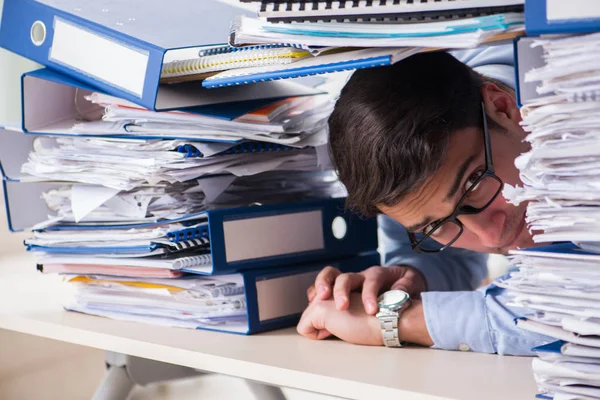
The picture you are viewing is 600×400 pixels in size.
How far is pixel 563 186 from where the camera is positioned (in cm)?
64

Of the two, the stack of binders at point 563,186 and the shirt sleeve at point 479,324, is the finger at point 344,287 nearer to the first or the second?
the shirt sleeve at point 479,324

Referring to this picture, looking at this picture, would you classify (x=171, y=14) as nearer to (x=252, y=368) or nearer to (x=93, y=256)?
(x=93, y=256)

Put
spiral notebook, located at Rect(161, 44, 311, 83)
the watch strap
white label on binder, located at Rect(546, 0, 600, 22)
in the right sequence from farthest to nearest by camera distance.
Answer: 1. the watch strap
2. spiral notebook, located at Rect(161, 44, 311, 83)
3. white label on binder, located at Rect(546, 0, 600, 22)

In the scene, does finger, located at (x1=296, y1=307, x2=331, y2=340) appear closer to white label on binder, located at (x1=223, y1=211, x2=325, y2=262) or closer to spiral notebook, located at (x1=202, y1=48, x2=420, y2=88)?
white label on binder, located at (x1=223, y1=211, x2=325, y2=262)

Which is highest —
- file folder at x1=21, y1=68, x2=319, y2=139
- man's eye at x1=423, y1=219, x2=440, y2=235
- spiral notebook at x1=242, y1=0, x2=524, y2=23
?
spiral notebook at x1=242, y1=0, x2=524, y2=23

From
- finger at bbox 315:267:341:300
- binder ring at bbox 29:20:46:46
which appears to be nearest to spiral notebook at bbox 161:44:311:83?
binder ring at bbox 29:20:46:46

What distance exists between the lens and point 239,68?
93cm

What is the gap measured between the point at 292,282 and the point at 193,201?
18 centimetres

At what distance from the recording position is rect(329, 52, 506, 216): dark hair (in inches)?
37.6

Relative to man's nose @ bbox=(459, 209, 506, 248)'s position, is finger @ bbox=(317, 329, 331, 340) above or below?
below

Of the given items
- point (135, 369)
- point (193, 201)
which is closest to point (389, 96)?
point (193, 201)

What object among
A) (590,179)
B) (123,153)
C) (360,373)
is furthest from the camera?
(123,153)

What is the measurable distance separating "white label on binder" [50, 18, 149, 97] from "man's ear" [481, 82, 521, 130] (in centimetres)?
47

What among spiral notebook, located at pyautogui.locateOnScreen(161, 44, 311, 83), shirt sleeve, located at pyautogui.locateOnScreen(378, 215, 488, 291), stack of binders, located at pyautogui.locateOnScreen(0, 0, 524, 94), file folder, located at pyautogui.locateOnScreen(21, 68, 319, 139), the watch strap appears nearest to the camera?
stack of binders, located at pyautogui.locateOnScreen(0, 0, 524, 94)
